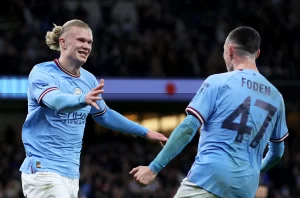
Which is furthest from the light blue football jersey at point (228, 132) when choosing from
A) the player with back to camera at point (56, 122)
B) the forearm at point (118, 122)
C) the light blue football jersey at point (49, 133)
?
the forearm at point (118, 122)

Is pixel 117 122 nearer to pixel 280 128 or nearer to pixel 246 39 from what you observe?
pixel 280 128

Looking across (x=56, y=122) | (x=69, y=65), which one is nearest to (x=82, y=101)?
(x=56, y=122)

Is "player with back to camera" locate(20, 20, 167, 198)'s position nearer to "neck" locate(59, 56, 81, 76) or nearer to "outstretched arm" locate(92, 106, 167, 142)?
"neck" locate(59, 56, 81, 76)

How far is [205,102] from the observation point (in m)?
4.97

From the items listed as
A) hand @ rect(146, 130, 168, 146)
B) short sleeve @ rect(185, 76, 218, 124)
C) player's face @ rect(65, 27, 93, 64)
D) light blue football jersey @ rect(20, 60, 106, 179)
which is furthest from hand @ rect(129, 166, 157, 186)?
player's face @ rect(65, 27, 93, 64)

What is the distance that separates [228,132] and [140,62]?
1439 centimetres

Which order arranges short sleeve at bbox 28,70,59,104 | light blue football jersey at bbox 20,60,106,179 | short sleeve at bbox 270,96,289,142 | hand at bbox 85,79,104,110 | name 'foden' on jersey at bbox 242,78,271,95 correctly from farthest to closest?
1. light blue football jersey at bbox 20,60,106,179
2. short sleeve at bbox 28,70,59,104
3. hand at bbox 85,79,104,110
4. short sleeve at bbox 270,96,289,142
5. name 'foden' on jersey at bbox 242,78,271,95

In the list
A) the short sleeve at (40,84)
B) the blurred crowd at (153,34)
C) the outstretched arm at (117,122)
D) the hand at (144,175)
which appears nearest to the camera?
the hand at (144,175)

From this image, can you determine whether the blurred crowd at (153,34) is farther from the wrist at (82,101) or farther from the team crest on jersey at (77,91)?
the wrist at (82,101)

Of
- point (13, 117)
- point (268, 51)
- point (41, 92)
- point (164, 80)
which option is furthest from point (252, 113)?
point (13, 117)

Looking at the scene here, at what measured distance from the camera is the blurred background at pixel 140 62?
17.8 meters

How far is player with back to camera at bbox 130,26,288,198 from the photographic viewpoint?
494cm

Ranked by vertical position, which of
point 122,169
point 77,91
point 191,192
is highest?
point 77,91

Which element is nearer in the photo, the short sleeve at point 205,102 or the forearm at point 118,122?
the short sleeve at point 205,102
